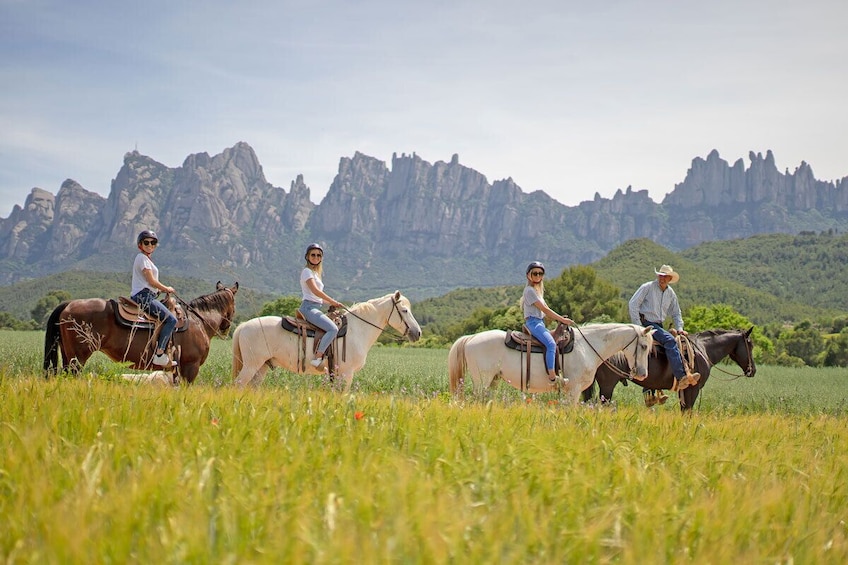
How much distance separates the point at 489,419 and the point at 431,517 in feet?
12.0

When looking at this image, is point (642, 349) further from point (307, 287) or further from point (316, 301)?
point (307, 287)

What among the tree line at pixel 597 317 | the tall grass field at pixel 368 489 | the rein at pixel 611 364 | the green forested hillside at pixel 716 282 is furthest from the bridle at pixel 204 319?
the green forested hillside at pixel 716 282

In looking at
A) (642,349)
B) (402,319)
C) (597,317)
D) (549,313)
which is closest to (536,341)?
(549,313)

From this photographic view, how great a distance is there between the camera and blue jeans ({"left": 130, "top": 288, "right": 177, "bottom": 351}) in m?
10.5

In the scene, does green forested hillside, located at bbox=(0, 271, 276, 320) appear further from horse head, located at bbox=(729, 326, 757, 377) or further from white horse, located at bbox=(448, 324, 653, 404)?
white horse, located at bbox=(448, 324, 653, 404)

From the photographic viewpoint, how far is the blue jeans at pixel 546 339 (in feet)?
36.2

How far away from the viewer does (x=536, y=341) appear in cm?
1127

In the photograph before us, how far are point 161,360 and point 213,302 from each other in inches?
75.6

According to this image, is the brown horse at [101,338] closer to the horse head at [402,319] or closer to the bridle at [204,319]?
the bridle at [204,319]

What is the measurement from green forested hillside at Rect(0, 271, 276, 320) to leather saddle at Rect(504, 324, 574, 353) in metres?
122

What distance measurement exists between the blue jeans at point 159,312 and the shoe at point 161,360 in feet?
0.42

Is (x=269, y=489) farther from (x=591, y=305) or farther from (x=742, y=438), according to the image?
(x=591, y=305)

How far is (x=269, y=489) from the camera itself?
297 cm

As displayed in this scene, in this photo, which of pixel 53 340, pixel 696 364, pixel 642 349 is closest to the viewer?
pixel 53 340
